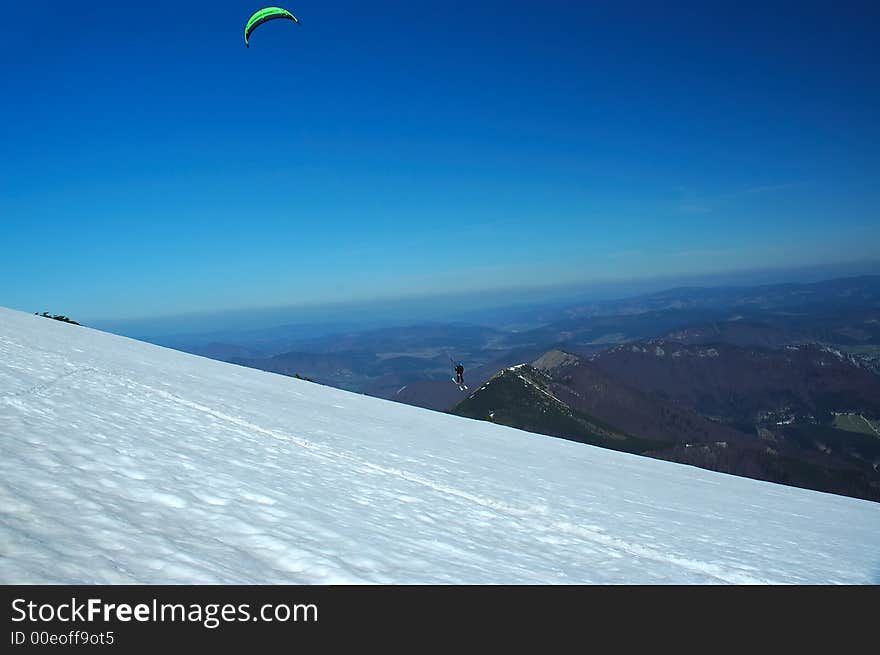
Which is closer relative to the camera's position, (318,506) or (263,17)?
(318,506)

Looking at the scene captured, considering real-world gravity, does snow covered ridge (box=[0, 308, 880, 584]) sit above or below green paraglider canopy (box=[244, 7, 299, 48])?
below

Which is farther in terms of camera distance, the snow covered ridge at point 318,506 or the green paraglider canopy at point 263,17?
→ the green paraglider canopy at point 263,17

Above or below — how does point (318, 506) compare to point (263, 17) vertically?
below

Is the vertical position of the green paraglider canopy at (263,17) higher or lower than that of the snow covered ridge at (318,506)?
higher
